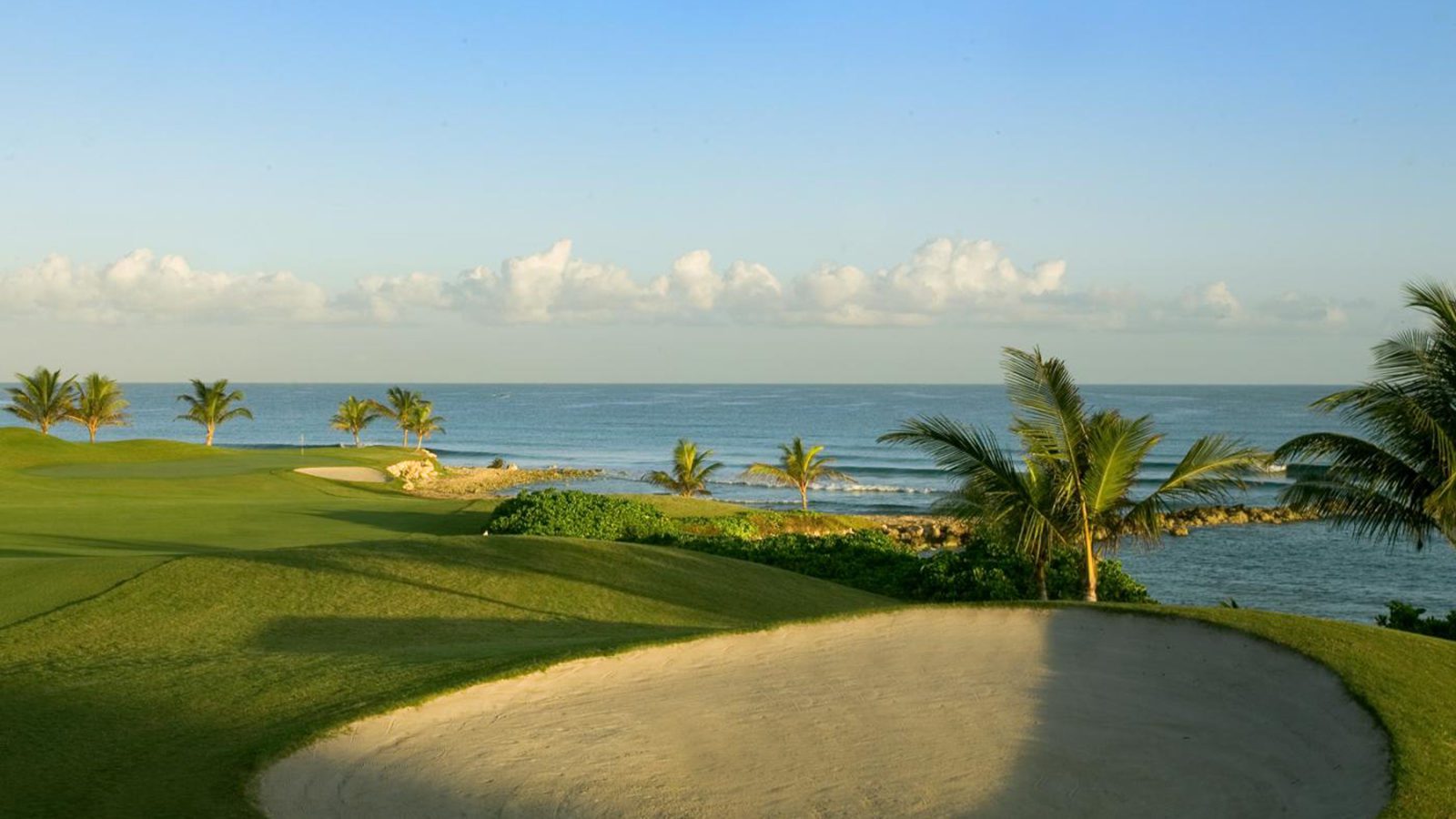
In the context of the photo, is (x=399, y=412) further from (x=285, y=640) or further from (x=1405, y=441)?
(x=1405, y=441)

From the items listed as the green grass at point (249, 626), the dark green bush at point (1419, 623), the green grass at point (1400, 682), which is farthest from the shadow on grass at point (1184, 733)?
the dark green bush at point (1419, 623)

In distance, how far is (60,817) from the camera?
762 centimetres

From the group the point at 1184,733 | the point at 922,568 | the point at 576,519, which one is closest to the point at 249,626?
the point at 1184,733

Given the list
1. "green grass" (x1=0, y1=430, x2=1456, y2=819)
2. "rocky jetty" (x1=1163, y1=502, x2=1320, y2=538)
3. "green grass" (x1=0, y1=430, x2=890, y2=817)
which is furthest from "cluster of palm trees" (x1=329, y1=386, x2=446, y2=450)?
"green grass" (x1=0, y1=430, x2=1456, y2=819)

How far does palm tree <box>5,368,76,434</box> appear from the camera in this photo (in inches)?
2542

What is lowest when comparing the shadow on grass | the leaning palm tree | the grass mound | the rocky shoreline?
the rocky shoreline

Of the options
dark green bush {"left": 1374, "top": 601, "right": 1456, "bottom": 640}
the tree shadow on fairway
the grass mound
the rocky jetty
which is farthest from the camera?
the rocky jetty

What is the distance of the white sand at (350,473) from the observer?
167ft

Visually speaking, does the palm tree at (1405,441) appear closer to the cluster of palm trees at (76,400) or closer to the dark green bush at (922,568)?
the dark green bush at (922,568)

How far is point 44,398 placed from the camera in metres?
64.9

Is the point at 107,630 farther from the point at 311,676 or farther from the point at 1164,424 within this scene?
the point at 1164,424

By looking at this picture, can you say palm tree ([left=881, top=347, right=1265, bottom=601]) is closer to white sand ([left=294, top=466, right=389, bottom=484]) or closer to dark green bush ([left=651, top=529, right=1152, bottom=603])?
dark green bush ([left=651, top=529, right=1152, bottom=603])

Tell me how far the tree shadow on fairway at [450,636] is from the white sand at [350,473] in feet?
119

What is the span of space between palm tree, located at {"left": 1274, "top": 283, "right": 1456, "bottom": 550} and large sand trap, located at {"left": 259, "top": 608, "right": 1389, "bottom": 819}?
573 cm
